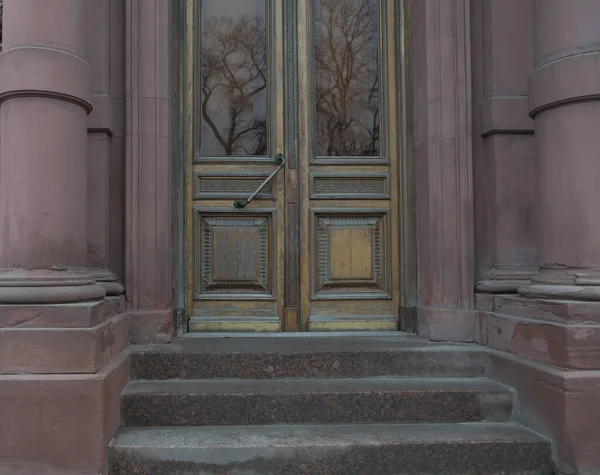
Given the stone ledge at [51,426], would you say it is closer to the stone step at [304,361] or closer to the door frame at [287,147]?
the stone step at [304,361]

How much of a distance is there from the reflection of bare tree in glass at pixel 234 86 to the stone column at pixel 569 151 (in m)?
2.19

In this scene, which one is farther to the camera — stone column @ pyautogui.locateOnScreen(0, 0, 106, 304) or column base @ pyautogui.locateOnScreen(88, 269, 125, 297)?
column base @ pyautogui.locateOnScreen(88, 269, 125, 297)

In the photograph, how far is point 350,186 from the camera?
4.39 metres

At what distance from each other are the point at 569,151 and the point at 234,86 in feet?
8.66

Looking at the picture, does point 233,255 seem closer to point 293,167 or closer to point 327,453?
point 293,167

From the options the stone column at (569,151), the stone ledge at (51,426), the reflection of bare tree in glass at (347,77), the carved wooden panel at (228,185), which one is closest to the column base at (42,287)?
the stone ledge at (51,426)

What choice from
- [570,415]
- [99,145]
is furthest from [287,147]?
[570,415]

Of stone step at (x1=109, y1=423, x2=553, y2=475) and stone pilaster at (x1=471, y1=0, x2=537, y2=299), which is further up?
stone pilaster at (x1=471, y1=0, x2=537, y2=299)

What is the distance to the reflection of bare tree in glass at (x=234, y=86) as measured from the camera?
439 centimetres

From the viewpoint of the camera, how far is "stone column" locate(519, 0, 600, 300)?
121 inches

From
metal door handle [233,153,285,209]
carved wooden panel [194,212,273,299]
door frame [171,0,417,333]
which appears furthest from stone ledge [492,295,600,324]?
metal door handle [233,153,285,209]

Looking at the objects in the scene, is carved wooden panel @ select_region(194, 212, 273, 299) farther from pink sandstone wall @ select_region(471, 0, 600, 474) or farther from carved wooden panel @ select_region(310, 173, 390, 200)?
pink sandstone wall @ select_region(471, 0, 600, 474)

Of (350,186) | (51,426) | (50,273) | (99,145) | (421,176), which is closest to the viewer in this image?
(51,426)

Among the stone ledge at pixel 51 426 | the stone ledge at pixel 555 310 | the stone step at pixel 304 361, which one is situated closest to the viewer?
the stone ledge at pixel 51 426
